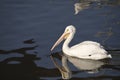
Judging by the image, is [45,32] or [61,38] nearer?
[61,38]

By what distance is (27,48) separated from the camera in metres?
11.0

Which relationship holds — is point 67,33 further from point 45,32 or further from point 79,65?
point 45,32

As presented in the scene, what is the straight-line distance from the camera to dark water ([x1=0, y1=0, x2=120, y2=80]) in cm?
984

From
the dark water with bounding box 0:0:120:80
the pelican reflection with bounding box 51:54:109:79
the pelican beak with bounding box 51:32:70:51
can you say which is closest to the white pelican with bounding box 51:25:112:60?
the pelican beak with bounding box 51:32:70:51

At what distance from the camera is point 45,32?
39.1 ft

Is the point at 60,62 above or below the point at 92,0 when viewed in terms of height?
below

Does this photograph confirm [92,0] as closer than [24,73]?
No

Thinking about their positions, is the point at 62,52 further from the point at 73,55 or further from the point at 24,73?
the point at 24,73

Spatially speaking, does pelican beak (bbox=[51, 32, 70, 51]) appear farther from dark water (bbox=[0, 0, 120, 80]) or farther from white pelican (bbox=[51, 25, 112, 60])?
dark water (bbox=[0, 0, 120, 80])

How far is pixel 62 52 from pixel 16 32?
1986mm

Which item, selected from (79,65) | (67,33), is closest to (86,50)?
(79,65)

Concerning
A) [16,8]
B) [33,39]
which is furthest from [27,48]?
[16,8]

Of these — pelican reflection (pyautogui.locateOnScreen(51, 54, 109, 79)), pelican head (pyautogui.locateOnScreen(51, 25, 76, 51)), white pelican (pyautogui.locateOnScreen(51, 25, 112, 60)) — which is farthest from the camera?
pelican head (pyautogui.locateOnScreen(51, 25, 76, 51))

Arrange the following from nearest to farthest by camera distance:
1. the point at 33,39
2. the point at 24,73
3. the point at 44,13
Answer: the point at 24,73
the point at 33,39
the point at 44,13
